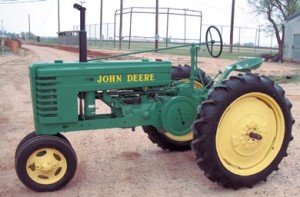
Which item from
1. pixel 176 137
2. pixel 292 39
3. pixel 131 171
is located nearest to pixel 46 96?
→ pixel 131 171

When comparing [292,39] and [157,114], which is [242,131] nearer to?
[157,114]

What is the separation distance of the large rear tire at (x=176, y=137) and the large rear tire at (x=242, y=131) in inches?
45.8

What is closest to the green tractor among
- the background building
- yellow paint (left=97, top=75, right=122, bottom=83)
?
yellow paint (left=97, top=75, right=122, bottom=83)

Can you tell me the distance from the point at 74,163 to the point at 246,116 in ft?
6.19

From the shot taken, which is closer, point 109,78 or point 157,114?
point 109,78

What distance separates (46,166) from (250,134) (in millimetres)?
2159

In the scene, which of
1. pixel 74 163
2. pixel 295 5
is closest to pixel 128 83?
pixel 74 163

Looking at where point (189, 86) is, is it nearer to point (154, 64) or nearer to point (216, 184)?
point (154, 64)

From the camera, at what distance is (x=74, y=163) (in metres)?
4.69

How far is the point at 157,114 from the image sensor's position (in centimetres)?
514

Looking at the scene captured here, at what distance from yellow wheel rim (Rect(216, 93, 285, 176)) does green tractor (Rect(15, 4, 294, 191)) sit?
11 mm

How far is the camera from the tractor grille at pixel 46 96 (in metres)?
4.59

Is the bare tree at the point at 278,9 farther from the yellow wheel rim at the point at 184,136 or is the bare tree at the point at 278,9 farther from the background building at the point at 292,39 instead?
the yellow wheel rim at the point at 184,136

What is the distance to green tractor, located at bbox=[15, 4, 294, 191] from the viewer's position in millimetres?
4555
